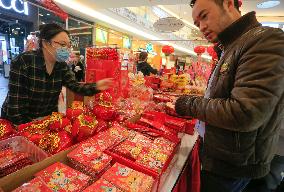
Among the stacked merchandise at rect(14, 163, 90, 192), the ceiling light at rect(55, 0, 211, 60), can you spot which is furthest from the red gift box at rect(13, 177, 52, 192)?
the ceiling light at rect(55, 0, 211, 60)

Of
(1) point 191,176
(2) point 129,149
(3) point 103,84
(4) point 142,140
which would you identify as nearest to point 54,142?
(2) point 129,149

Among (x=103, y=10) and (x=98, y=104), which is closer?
(x=98, y=104)

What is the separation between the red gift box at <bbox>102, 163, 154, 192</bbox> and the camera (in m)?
0.93

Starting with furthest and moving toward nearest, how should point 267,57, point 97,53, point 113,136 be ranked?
point 97,53 < point 113,136 < point 267,57

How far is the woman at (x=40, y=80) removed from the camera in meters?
1.79

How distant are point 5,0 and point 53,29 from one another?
5.93 m

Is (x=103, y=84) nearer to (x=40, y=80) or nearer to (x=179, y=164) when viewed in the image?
(x=40, y=80)

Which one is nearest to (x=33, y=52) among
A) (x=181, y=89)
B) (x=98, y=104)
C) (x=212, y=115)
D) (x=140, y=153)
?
(x=98, y=104)

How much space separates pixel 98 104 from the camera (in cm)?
167

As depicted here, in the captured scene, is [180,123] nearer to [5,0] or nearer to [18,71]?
[18,71]

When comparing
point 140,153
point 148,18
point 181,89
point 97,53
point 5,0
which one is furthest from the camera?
point 148,18

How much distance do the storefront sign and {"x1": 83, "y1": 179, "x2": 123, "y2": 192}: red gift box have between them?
7054 mm

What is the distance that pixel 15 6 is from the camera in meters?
6.66

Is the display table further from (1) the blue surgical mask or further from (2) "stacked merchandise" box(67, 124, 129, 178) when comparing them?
(1) the blue surgical mask
